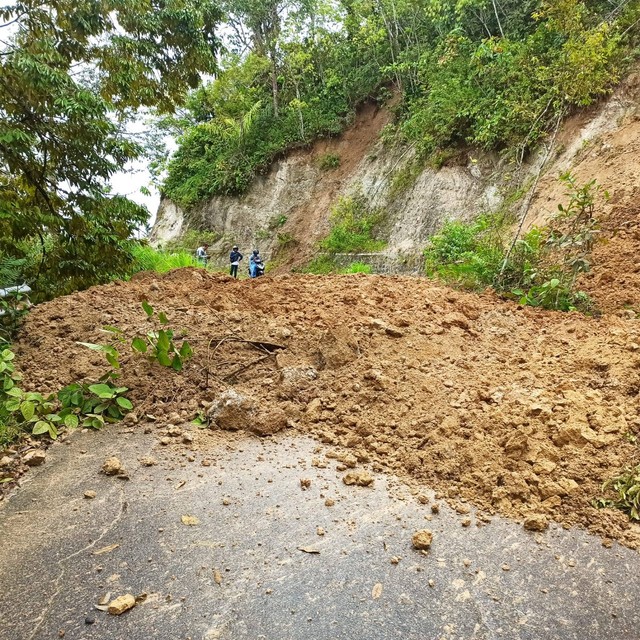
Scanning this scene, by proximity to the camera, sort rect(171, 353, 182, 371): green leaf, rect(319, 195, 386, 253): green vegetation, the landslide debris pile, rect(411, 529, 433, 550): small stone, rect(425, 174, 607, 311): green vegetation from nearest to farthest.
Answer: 1. rect(411, 529, 433, 550): small stone
2. the landslide debris pile
3. rect(171, 353, 182, 371): green leaf
4. rect(425, 174, 607, 311): green vegetation
5. rect(319, 195, 386, 253): green vegetation

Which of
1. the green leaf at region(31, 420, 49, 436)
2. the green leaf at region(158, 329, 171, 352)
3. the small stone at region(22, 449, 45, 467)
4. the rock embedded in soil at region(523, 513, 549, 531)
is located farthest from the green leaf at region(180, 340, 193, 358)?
the rock embedded in soil at region(523, 513, 549, 531)

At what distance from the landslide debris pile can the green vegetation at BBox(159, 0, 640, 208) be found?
5.46 metres

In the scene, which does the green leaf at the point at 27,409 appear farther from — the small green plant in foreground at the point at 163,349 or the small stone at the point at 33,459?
the small green plant in foreground at the point at 163,349

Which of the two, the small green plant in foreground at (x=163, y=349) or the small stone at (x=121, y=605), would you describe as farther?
the small green plant in foreground at (x=163, y=349)

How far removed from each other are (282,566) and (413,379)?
159 cm

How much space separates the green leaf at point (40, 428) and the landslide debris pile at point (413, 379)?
0.44m

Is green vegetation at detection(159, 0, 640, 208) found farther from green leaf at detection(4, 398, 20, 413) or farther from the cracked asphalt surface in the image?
green leaf at detection(4, 398, 20, 413)

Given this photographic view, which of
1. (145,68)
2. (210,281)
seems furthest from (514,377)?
(145,68)

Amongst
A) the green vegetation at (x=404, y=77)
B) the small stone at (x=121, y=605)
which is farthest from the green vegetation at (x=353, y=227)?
the small stone at (x=121, y=605)

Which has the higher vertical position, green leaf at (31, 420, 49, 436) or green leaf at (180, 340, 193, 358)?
green leaf at (180, 340, 193, 358)

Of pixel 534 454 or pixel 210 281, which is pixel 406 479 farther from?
pixel 210 281

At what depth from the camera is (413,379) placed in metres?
3.04

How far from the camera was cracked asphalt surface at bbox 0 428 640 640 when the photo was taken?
59.5 inches

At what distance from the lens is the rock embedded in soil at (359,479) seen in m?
2.27
